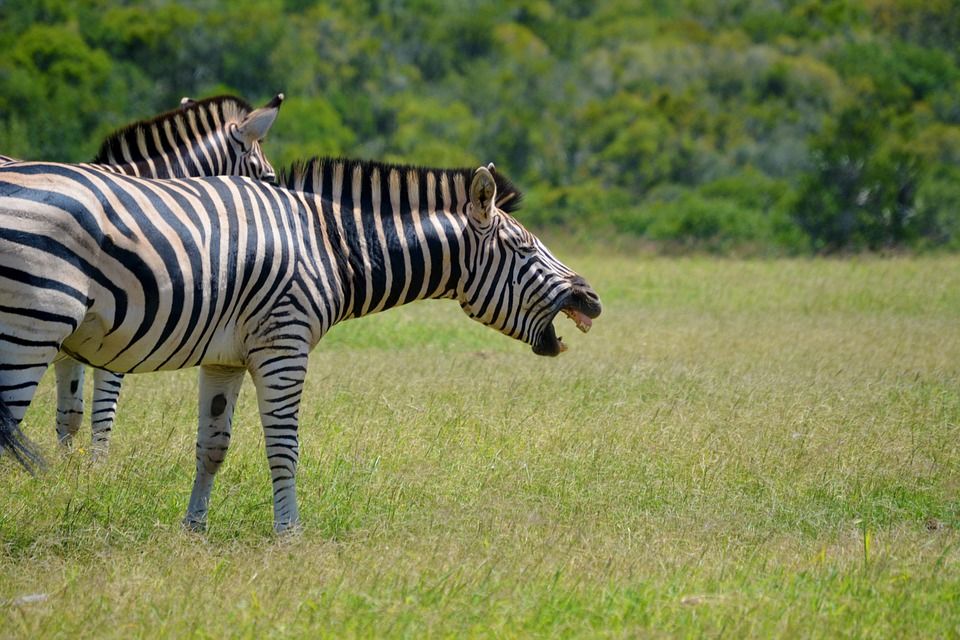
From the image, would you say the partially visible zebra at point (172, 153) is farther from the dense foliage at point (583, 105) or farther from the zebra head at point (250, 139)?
the dense foliage at point (583, 105)

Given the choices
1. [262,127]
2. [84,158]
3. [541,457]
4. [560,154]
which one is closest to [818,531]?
[541,457]

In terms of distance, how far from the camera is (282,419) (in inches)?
257

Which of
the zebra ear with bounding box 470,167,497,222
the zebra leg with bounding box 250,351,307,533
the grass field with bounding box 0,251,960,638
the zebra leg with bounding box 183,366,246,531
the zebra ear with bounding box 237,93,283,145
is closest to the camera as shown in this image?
the grass field with bounding box 0,251,960,638

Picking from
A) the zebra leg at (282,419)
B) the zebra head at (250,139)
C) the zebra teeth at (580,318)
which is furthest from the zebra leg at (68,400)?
the zebra teeth at (580,318)

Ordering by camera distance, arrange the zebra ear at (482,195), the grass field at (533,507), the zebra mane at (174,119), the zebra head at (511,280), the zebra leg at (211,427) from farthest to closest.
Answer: the zebra mane at (174,119), the zebra head at (511,280), the zebra ear at (482,195), the zebra leg at (211,427), the grass field at (533,507)

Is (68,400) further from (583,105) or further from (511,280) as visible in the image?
(583,105)

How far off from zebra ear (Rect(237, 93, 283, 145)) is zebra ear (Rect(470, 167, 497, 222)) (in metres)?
2.08

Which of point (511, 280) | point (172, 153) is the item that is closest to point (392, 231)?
point (511, 280)

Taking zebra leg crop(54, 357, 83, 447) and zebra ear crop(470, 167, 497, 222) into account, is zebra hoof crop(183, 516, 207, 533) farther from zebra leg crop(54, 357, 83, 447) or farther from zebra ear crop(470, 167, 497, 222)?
zebra ear crop(470, 167, 497, 222)

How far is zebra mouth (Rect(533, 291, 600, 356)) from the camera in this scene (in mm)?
7281

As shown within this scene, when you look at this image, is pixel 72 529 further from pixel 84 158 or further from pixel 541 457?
pixel 84 158

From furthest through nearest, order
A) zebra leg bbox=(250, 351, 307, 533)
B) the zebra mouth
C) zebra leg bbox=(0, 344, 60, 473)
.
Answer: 1. the zebra mouth
2. zebra leg bbox=(250, 351, 307, 533)
3. zebra leg bbox=(0, 344, 60, 473)

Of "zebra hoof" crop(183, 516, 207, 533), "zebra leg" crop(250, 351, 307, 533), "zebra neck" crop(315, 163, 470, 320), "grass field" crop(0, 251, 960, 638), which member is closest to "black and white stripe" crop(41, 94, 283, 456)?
"grass field" crop(0, 251, 960, 638)

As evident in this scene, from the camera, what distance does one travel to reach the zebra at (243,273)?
5648 mm
